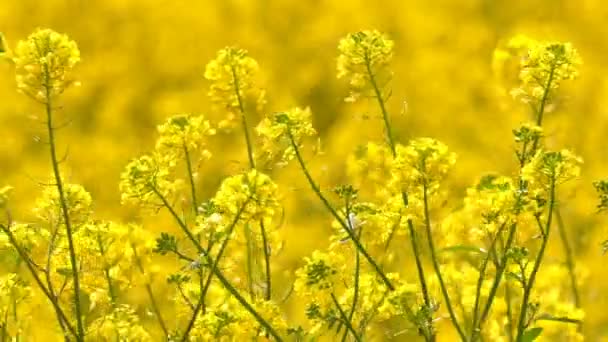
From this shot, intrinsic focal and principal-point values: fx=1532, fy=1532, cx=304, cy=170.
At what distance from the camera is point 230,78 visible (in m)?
3.29

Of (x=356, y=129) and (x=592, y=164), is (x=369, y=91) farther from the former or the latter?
(x=356, y=129)

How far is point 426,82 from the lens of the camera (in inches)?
293

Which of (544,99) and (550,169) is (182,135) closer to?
(544,99)

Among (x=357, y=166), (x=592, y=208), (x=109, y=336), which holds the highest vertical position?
(x=592, y=208)

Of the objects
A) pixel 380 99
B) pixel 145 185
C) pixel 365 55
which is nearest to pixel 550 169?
pixel 380 99

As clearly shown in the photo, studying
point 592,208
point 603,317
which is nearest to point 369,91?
point 603,317

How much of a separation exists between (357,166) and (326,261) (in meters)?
0.97

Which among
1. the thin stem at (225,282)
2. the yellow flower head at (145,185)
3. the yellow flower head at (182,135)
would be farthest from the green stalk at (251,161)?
the thin stem at (225,282)

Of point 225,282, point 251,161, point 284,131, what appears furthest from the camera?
point 251,161

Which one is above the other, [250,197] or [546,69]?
[546,69]

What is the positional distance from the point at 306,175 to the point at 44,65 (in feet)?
1.65

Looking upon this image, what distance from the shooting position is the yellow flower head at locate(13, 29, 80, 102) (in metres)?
2.70

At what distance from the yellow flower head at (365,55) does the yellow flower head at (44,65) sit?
56 cm

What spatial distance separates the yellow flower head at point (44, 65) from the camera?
2.70 meters
